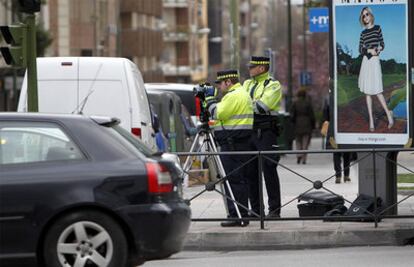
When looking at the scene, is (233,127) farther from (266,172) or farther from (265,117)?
(266,172)

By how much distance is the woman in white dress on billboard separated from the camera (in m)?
15.1

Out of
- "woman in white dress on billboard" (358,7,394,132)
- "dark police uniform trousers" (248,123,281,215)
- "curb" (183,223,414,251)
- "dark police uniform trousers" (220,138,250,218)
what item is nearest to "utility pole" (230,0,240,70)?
"dark police uniform trousers" (248,123,281,215)

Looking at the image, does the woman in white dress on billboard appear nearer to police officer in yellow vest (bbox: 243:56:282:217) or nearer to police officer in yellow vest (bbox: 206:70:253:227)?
police officer in yellow vest (bbox: 243:56:282:217)

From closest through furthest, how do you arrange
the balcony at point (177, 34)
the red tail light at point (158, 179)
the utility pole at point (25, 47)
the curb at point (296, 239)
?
1. the red tail light at point (158, 179)
2. the curb at point (296, 239)
3. the utility pole at point (25, 47)
4. the balcony at point (177, 34)

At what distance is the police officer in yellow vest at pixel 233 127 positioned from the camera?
14.9m

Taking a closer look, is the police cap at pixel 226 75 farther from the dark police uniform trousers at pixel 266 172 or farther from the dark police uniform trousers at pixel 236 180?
the dark police uniform trousers at pixel 236 180

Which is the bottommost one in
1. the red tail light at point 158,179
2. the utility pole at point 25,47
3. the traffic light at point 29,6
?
the red tail light at point 158,179

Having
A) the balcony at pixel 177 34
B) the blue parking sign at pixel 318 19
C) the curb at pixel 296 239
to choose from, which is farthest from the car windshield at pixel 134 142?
the balcony at pixel 177 34


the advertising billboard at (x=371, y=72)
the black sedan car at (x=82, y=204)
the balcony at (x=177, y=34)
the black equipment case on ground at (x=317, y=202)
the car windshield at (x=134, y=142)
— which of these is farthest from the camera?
the balcony at (x=177, y=34)

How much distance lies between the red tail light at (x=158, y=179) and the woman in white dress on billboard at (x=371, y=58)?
513cm

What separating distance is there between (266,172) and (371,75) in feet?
5.39

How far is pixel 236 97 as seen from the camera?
15.1 metres

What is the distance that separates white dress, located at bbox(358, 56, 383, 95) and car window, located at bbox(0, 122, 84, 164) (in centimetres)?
548

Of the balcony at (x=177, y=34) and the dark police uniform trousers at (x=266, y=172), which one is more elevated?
the balcony at (x=177, y=34)
